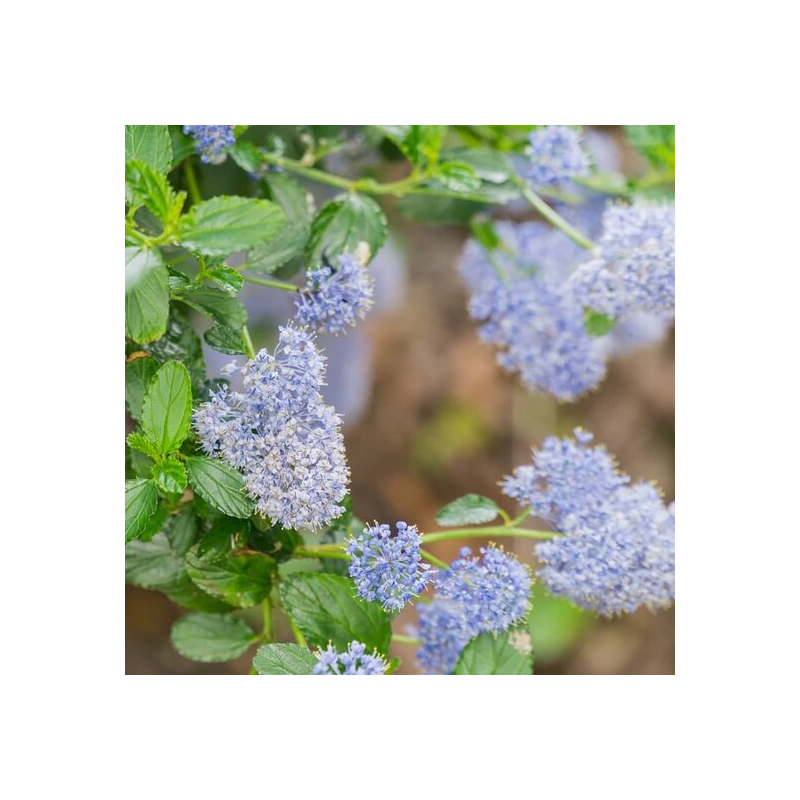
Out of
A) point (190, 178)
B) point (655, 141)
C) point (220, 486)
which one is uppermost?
point (655, 141)

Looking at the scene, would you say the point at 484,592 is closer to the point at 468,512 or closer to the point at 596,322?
the point at 468,512

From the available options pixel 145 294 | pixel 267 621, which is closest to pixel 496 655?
pixel 267 621

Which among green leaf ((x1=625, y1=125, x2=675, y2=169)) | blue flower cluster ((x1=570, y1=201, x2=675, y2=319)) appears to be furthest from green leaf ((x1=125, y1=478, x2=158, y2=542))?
green leaf ((x1=625, y1=125, x2=675, y2=169))

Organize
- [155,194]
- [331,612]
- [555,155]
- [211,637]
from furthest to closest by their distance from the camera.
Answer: [555,155]
[211,637]
[331,612]
[155,194]

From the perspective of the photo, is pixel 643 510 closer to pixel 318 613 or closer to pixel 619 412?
pixel 318 613

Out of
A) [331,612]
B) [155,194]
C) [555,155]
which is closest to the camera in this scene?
[155,194]

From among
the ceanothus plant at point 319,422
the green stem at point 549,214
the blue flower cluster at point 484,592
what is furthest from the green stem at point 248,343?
the green stem at point 549,214
